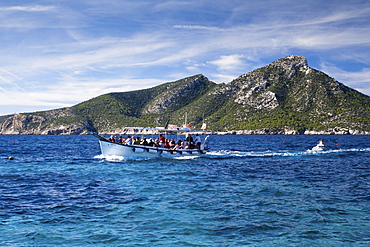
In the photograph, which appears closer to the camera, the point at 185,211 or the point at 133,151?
the point at 185,211

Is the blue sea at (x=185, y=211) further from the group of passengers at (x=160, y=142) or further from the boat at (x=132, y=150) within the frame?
the group of passengers at (x=160, y=142)

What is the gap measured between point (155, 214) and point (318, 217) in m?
7.95

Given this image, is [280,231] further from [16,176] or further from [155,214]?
[16,176]

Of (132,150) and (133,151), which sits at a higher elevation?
(132,150)

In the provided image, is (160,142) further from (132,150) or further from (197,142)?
(197,142)

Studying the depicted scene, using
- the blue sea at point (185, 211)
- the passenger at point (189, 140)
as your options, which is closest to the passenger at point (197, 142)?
the passenger at point (189, 140)

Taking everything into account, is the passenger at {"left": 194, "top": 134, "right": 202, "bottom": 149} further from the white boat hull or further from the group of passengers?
the white boat hull

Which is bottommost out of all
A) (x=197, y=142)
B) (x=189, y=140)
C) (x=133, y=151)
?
(x=133, y=151)

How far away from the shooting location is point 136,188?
869 inches

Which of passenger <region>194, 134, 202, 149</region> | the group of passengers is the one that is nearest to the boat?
the group of passengers

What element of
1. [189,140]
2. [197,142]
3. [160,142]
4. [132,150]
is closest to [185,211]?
[132,150]

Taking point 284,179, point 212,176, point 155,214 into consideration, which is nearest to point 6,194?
point 155,214

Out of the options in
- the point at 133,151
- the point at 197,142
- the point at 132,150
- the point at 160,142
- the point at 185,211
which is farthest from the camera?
the point at 197,142

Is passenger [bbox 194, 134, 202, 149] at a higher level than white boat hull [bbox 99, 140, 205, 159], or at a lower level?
higher
